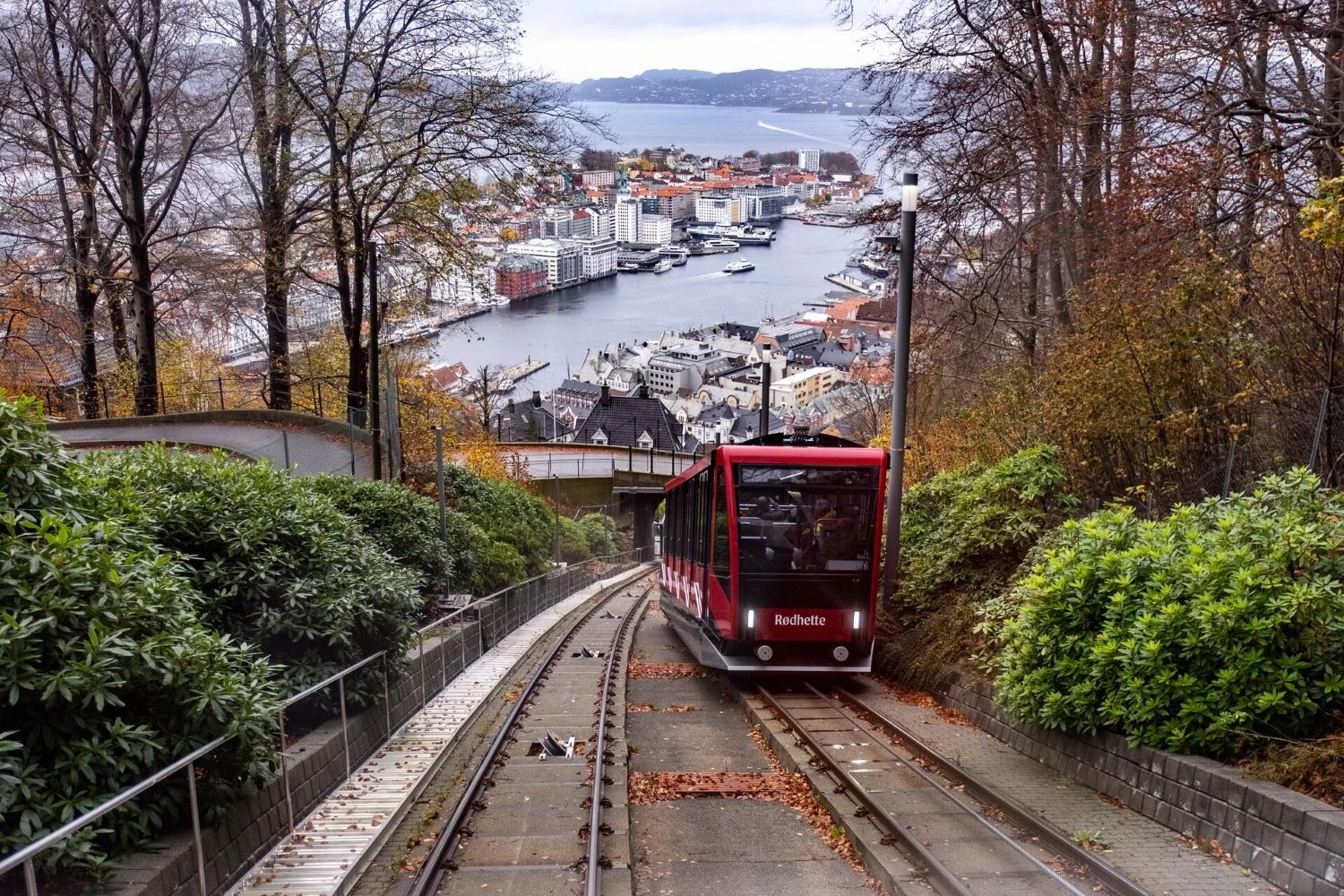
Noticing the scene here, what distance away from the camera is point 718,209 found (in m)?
102

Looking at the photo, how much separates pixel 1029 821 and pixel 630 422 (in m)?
74.4

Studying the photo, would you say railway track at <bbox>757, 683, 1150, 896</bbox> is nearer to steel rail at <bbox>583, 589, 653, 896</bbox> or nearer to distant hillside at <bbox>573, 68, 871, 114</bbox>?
steel rail at <bbox>583, 589, 653, 896</bbox>

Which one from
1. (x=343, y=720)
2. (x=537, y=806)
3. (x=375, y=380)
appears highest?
(x=375, y=380)

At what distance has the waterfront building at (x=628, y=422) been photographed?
7956 centimetres

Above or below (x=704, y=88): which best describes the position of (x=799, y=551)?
below

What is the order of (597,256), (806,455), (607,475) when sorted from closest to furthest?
1. (806,455)
2. (607,475)
3. (597,256)

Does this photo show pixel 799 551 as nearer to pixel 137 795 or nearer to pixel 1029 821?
pixel 1029 821

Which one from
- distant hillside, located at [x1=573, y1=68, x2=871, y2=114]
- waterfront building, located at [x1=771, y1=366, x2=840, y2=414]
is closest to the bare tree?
waterfront building, located at [x1=771, y1=366, x2=840, y2=414]

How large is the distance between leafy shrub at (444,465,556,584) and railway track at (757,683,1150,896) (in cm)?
1274

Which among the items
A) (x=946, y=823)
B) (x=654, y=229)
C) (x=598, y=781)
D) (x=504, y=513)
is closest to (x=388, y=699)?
(x=598, y=781)

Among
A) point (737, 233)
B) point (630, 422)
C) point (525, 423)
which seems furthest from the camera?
point (737, 233)

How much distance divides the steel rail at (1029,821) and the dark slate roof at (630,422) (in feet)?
227

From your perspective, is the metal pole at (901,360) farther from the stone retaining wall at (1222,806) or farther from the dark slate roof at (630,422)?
the dark slate roof at (630,422)

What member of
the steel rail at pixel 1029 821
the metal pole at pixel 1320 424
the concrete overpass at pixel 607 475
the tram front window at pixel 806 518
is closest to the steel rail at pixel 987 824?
the steel rail at pixel 1029 821
